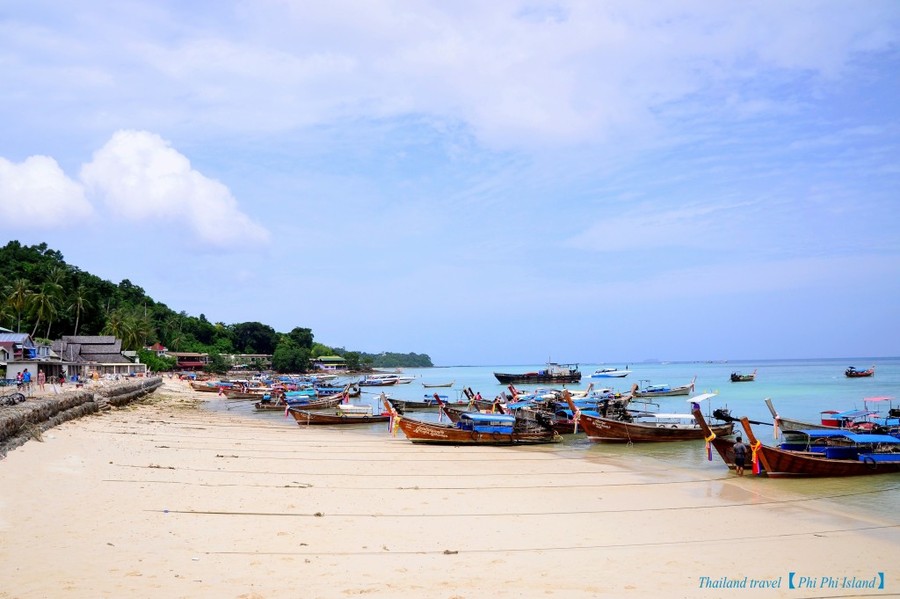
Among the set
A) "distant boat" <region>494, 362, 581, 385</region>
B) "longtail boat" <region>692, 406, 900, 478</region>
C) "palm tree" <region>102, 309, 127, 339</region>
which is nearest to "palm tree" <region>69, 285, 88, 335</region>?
"palm tree" <region>102, 309, 127, 339</region>

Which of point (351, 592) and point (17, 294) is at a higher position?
point (17, 294)

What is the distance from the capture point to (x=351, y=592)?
27.8 ft

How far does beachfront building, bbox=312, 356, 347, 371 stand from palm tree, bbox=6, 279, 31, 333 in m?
87.4

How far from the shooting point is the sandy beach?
29.2 ft

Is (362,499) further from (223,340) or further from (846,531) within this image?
(223,340)

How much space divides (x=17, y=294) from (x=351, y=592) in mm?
77490

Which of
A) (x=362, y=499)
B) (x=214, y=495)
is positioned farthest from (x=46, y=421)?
(x=362, y=499)

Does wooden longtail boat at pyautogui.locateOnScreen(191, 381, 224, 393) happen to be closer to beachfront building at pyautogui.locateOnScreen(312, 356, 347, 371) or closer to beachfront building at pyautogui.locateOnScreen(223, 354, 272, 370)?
beachfront building at pyautogui.locateOnScreen(223, 354, 272, 370)

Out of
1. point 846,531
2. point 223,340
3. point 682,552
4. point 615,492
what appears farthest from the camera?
point 223,340

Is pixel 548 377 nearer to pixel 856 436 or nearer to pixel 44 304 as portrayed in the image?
pixel 44 304

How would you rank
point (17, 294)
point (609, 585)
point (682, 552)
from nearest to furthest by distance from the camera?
point (609, 585) < point (682, 552) < point (17, 294)

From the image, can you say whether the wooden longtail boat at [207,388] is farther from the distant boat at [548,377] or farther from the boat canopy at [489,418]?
the boat canopy at [489,418]

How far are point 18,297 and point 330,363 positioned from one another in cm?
10025

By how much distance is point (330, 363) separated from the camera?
6624 inches
